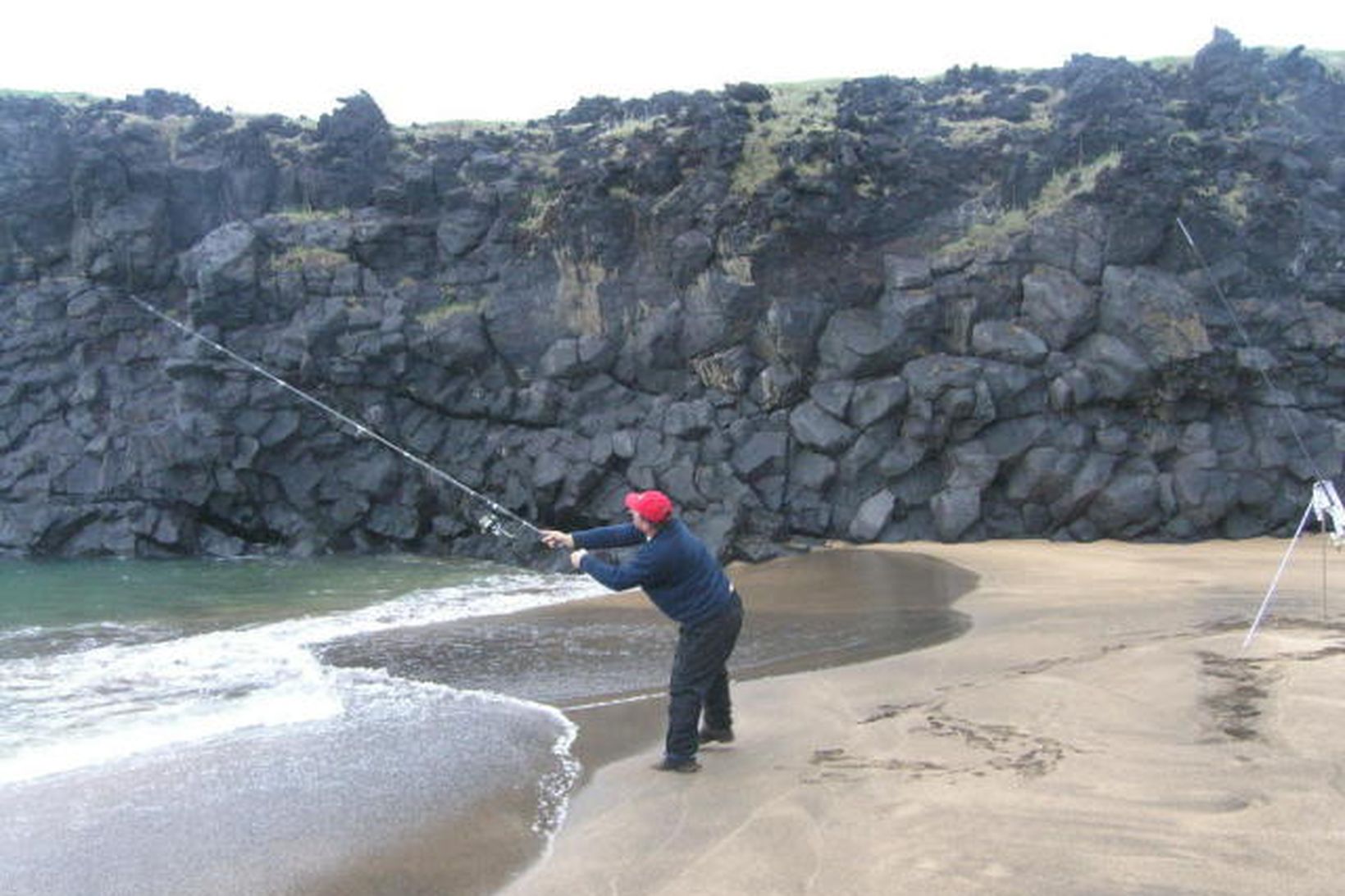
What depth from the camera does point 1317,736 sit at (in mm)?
5602

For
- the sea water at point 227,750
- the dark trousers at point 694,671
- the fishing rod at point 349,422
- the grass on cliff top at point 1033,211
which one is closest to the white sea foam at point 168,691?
the sea water at point 227,750

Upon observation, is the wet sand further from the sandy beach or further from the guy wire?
the guy wire

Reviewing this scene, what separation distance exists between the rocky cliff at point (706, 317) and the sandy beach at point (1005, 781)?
929 centimetres

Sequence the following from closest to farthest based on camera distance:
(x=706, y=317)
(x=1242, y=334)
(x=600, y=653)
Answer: (x=600, y=653), (x=1242, y=334), (x=706, y=317)

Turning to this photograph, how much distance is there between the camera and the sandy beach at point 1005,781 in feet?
14.3

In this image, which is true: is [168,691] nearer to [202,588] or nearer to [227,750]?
[227,750]

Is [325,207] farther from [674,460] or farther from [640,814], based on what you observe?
[640,814]

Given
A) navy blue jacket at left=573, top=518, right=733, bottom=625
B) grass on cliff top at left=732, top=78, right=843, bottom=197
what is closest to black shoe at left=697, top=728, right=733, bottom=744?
navy blue jacket at left=573, top=518, right=733, bottom=625

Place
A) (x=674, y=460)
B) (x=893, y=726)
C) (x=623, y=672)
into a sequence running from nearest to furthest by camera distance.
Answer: (x=893, y=726), (x=623, y=672), (x=674, y=460)

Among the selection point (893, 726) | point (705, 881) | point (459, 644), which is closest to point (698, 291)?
point (459, 644)

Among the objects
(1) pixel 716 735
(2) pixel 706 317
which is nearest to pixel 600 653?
(1) pixel 716 735

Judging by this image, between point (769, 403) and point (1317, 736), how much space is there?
1435 centimetres

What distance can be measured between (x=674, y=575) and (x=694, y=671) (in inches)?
23.3

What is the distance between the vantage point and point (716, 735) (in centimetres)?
675
